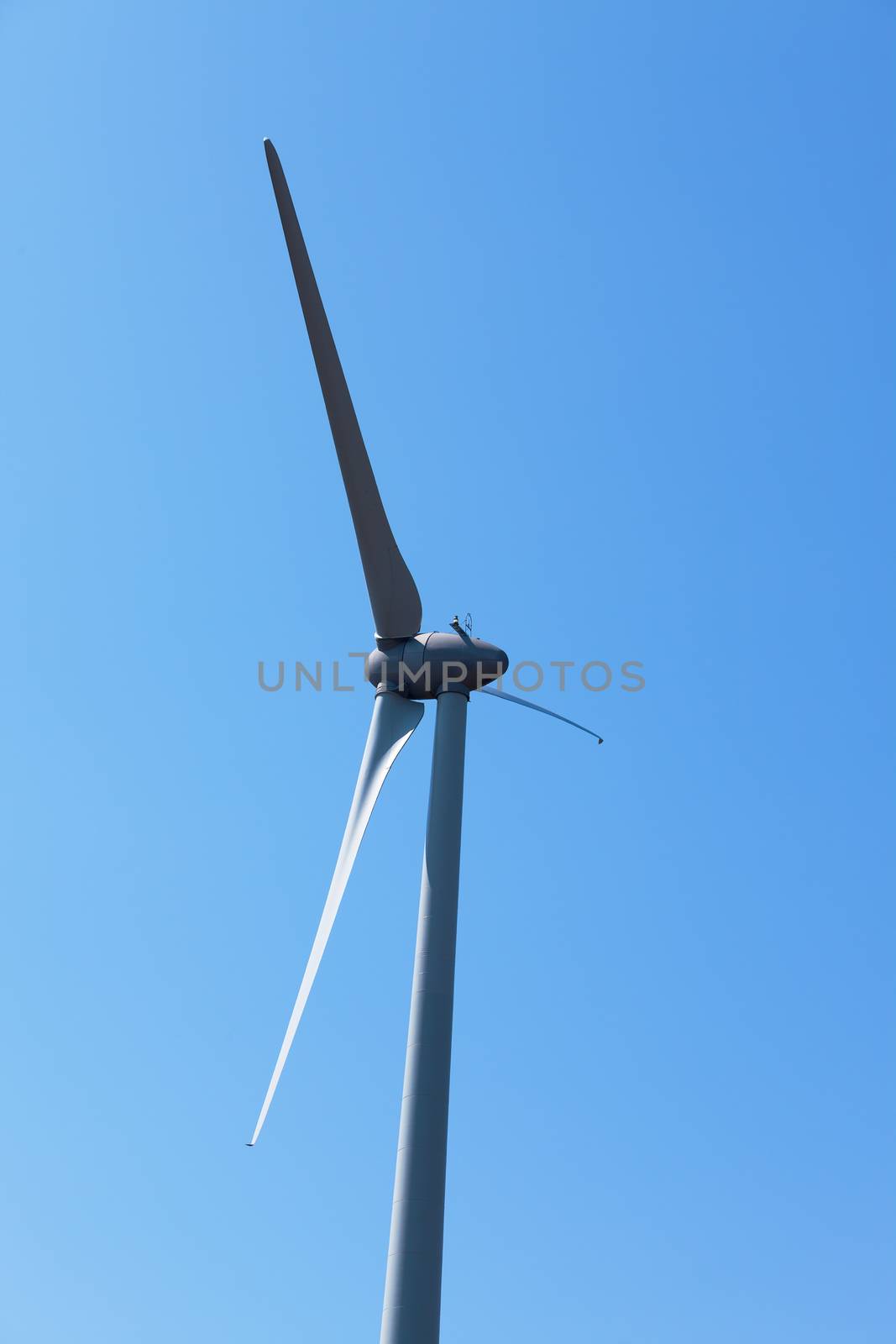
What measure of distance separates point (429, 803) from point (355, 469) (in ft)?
20.2

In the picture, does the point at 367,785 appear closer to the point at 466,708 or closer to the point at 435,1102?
the point at 466,708

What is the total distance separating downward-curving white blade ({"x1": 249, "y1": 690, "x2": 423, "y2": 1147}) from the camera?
779 inches

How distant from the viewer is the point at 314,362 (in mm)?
21391

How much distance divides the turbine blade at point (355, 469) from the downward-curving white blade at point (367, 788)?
1.48 m

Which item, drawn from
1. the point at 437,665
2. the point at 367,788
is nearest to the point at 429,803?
the point at 367,788

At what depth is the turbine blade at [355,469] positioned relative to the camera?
21031mm

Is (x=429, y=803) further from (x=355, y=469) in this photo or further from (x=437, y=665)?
(x=355, y=469)

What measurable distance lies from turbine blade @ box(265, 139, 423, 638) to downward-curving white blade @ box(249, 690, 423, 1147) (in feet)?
4.87

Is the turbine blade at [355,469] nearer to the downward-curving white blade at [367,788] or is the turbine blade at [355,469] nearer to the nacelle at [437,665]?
the nacelle at [437,665]

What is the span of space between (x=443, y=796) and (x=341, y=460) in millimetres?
6316

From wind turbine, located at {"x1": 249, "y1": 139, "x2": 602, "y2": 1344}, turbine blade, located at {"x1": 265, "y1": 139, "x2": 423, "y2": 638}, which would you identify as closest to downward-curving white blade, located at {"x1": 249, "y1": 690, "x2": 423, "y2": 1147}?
wind turbine, located at {"x1": 249, "y1": 139, "x2": 602, "y2": 1344}

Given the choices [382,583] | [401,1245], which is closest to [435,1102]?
[401,1245]

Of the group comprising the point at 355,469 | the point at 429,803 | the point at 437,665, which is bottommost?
the point at 429,803

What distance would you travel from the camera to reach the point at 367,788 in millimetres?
21688
